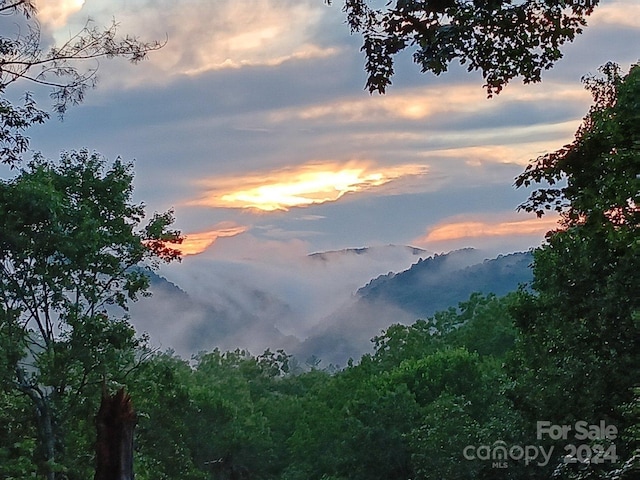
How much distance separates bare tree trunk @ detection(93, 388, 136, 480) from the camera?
10.0ft

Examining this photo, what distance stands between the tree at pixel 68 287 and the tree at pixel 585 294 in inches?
290

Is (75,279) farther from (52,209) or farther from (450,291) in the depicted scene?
(450,291)

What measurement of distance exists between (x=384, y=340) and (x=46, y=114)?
2799 cm

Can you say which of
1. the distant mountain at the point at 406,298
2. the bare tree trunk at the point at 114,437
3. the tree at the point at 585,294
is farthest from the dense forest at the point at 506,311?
the distant mountain at the point at 406,298

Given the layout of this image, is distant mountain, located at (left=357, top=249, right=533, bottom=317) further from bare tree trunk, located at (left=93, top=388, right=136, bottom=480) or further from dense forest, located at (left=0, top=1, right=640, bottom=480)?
bare tree trunk, located at (left=93, top=388, right=136, bottom=480)

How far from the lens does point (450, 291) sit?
4872 inches

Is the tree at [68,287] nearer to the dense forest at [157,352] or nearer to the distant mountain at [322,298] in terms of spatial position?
the dense forest at [157,352]

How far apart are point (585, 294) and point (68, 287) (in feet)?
30.0

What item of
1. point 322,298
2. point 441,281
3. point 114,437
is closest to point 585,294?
point 114,437

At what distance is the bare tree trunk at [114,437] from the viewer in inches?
120

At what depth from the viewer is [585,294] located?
12445mm

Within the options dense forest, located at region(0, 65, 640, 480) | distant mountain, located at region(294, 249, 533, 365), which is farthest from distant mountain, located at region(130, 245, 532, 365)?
dense forest, located at region(0, 65, 640, 480)

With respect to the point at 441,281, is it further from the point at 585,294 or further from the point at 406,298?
the point at 585,294

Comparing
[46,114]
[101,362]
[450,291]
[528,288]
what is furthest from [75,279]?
[450,291]
